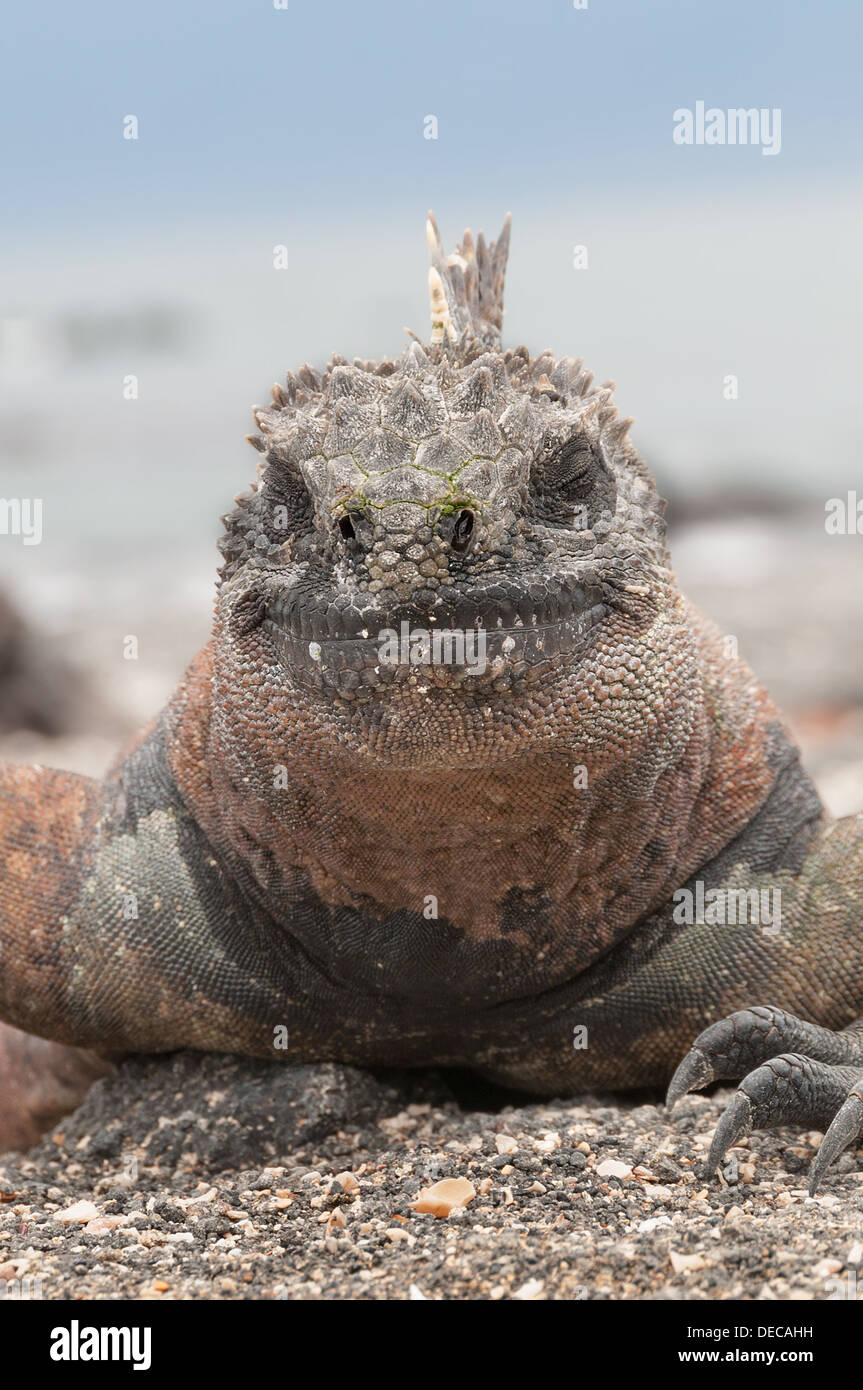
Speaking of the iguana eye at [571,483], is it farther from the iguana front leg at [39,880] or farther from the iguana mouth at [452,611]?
the iguana front leg at [39,880]

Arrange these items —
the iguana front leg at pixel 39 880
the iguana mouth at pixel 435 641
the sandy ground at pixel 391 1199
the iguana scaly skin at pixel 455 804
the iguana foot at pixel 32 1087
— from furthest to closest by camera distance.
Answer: the iguana foot at pixel 32 1087, the iguana front leg at pixel 39 880, the iguana scaly skin at pixel 455 804, the iguana mouth at pixel 435 641, the sandy ground at pixel 391 1199

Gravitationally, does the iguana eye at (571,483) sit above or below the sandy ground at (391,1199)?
above

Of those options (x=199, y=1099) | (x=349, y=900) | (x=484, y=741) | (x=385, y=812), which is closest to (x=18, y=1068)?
(x=199, y=1099)

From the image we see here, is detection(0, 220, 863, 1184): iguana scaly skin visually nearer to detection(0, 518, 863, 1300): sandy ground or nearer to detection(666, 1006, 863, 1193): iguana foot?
detection(666, 1006, 863, 1193): iguana foot

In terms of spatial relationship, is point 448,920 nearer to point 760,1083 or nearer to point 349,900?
point 349,900

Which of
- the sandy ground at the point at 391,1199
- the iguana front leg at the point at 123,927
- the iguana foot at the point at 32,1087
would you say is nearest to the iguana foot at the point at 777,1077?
the sandy ground at the point at 391,1199
